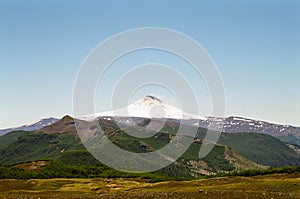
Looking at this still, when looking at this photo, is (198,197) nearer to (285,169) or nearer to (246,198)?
(246,198)

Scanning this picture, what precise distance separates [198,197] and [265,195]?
7947 mm

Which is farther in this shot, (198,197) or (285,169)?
(285,169)

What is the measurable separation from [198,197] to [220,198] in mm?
2953

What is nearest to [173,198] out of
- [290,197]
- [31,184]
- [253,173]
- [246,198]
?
[246,198]

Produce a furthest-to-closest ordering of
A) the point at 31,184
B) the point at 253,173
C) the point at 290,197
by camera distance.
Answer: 1. the point at 253,173
2. the point at 31,184
3. the point at 290,197

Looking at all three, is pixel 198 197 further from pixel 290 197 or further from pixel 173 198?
pixel 290 197

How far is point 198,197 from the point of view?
45.8 m

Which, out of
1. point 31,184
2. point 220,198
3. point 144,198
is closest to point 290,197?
point 220,198

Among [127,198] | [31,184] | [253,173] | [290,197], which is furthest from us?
[253,173]

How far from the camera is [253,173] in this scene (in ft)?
575

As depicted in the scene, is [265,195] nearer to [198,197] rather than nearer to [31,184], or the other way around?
[198,197]

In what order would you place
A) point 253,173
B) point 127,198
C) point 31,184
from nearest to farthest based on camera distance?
point 127,198, point 31,184, point 253,173

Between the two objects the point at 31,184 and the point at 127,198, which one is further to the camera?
the point at 31,184

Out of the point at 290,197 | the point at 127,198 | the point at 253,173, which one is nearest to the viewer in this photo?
the point at 290,197
